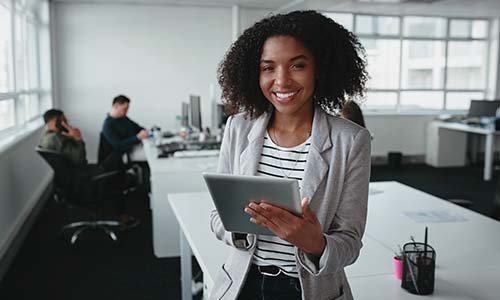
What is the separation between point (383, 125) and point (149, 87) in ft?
13.0

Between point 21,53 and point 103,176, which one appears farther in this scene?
point 21,53

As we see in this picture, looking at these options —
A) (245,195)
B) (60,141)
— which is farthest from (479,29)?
(245,195)

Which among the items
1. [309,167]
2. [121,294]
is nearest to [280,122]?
[309,167]

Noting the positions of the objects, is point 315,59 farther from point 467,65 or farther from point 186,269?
point 467,65

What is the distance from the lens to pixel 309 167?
4.14 feet

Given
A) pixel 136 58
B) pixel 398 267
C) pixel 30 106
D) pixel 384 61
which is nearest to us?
pixel 398 267

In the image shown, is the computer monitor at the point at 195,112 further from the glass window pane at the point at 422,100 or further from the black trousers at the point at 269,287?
the glass window pane at the point at 422,100

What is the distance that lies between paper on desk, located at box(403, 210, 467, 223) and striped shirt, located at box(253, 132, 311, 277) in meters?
1.60

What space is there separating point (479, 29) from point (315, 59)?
30.4ft

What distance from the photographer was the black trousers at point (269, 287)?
4.31 ft

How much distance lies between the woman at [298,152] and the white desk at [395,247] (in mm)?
497

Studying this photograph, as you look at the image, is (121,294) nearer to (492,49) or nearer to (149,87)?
(149,87)

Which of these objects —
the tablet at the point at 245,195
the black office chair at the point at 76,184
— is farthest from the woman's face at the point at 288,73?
the black office chair at the point at 76,184

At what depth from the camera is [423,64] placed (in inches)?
366
